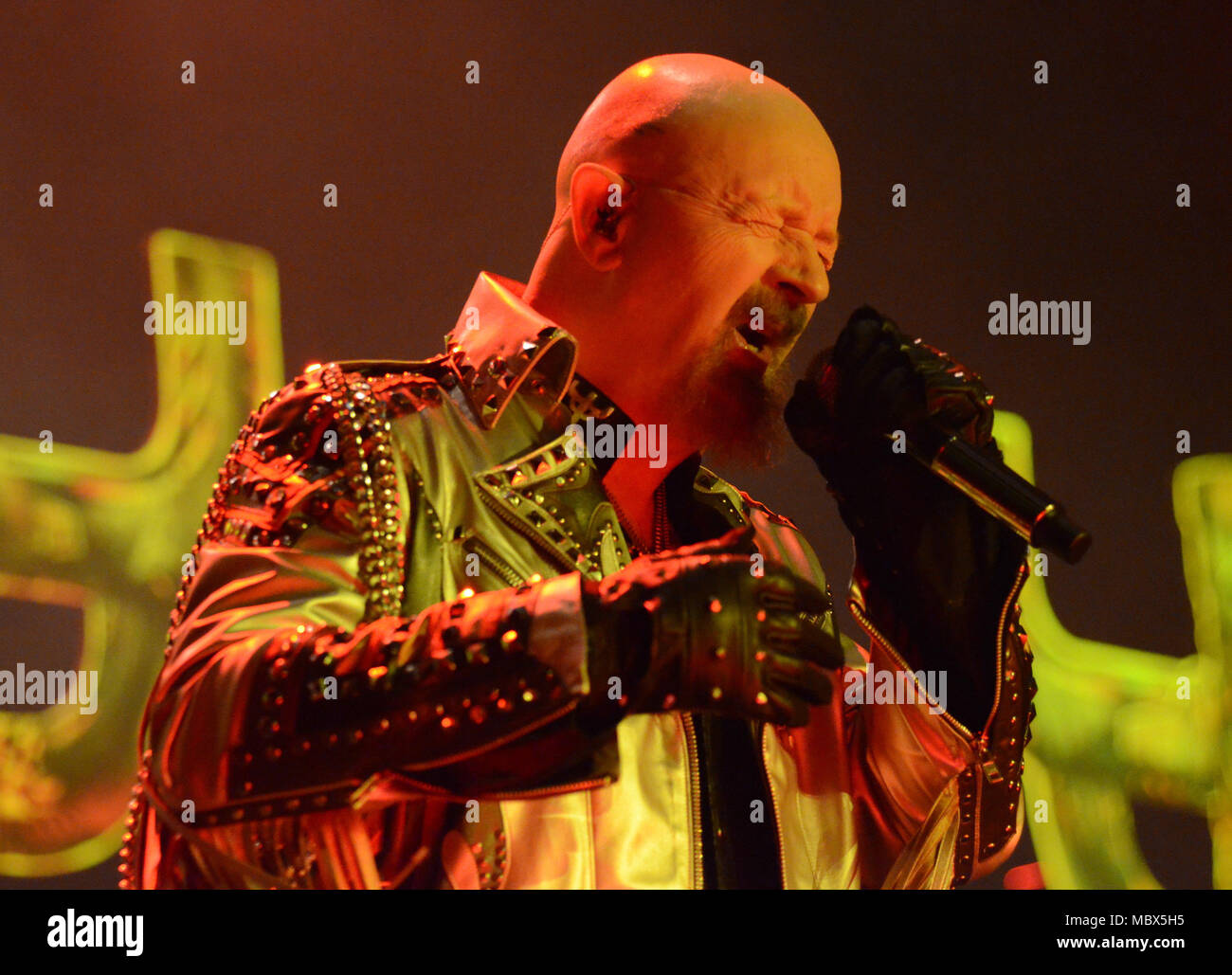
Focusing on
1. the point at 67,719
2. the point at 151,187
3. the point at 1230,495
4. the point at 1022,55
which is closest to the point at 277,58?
the point at 151,187

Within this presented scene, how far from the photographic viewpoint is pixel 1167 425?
221cm

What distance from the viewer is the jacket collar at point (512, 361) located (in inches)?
58.0

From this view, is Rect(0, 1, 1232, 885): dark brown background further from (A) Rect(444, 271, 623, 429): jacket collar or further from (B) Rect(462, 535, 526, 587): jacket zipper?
(B) Rect(462, 535, 526, 587): jacket zipper

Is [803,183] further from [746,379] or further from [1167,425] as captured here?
[1167,425]

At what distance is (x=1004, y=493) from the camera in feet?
4.21

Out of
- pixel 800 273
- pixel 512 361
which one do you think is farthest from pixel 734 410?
pixel 512 361

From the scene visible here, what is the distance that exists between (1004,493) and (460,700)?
0.53 metres

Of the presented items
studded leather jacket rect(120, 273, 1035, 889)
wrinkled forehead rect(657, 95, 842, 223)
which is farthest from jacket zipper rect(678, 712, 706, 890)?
wrinkled forehead rect(657, 95, 842, 223)

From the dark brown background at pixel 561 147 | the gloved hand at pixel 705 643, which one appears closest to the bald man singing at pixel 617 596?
the gloved hand at pixel 705 643

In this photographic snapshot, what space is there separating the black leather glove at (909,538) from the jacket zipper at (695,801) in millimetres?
254

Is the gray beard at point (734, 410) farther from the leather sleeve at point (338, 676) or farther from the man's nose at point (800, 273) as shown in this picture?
the leather sleeve at point (338, 676)

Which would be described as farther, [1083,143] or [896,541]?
[1083,143]

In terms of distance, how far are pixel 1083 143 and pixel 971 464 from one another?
1031 mm

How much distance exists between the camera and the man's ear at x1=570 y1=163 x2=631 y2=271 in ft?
5.18
